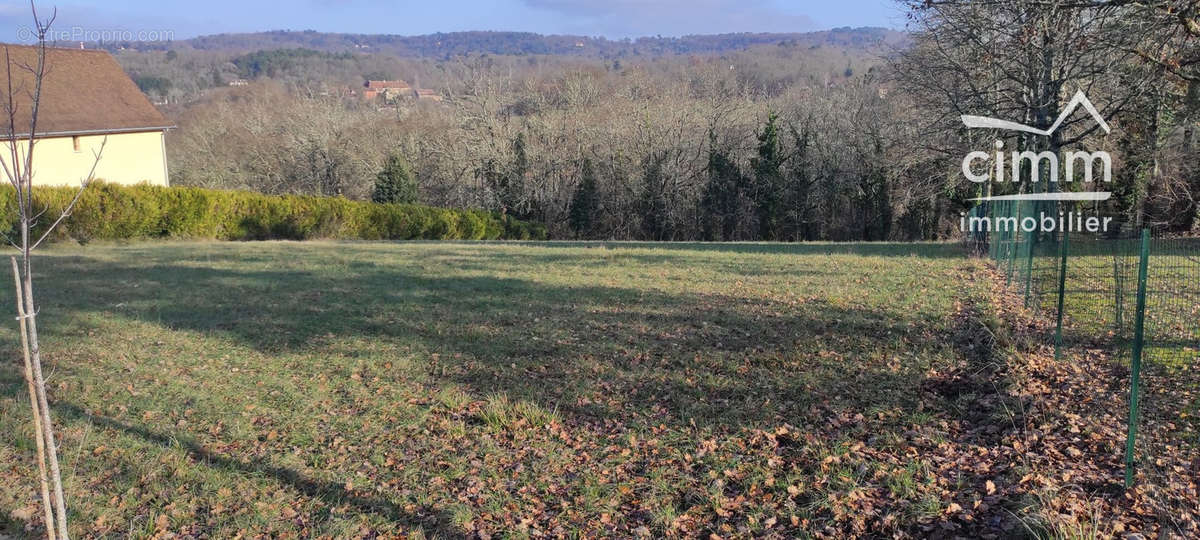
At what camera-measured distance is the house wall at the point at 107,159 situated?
2397 cm

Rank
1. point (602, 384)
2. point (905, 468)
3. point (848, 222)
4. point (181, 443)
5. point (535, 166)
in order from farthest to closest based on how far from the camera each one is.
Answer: point (535, 166)
point (848, 222)
point (602, 384)
point (181, 443)
point (905, 468)

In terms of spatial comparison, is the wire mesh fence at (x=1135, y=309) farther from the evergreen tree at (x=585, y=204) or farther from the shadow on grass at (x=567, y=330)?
the evergreen tree at (x=585, y=204)

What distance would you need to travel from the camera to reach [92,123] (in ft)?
81.4

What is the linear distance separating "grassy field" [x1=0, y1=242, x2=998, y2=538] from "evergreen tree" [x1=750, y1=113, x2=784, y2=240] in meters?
28.4

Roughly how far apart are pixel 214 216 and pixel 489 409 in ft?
64.9

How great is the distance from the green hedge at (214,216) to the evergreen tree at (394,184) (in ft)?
21.4

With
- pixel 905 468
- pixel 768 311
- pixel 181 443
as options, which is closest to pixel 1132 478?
pixel 905 468

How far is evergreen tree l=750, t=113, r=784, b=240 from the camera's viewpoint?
3884cm

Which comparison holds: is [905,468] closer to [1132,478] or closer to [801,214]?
[1132,478]

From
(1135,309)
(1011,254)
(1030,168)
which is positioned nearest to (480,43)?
(1030,168)

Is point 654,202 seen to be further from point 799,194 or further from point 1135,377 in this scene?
point 1135,377

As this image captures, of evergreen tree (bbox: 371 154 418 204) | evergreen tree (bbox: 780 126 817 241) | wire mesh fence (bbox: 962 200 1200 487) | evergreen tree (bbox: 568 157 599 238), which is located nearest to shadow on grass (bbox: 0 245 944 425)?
wire mesh fence (bbox: 962 200 1200 487)

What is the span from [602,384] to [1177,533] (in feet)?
13.7

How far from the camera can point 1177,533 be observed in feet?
12.1
